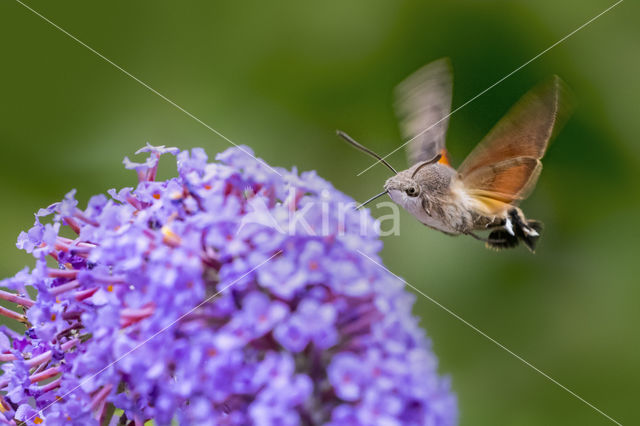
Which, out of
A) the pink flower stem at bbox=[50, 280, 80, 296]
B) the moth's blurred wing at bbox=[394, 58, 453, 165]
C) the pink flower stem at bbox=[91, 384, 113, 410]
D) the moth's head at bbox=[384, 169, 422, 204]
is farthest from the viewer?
the moth's blurred wing at bbox=[394, 58, 453, 165]

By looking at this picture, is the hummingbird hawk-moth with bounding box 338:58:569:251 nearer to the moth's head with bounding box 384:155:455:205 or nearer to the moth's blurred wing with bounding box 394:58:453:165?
the moth's head with bounding box 384:155:455:205

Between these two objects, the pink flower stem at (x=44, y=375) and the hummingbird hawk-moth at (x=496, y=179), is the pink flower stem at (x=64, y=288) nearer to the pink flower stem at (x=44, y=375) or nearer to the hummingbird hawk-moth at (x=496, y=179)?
the pink flower stem at (x=44, y=375)

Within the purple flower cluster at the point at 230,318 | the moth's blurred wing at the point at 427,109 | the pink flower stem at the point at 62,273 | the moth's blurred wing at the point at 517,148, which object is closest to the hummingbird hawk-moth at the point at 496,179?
the moth's blurred wing at the point at 517,148

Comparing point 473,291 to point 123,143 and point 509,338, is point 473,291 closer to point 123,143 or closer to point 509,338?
point 509,338

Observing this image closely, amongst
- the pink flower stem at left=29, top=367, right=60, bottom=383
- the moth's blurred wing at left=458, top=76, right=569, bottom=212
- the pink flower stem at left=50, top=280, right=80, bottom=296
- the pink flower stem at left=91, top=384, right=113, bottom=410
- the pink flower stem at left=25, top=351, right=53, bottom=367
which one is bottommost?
the pink flower stem at left=91, top=384, right=113, bottom=410

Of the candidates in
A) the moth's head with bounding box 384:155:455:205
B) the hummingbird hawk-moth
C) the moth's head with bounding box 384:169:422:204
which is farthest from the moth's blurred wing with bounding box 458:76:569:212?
→ the moth's head with bounding box 384:169:422:204

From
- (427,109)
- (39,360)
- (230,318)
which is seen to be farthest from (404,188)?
(39,360)
